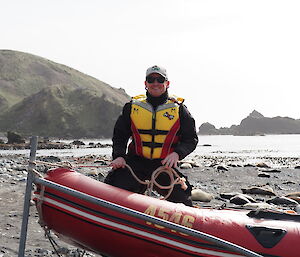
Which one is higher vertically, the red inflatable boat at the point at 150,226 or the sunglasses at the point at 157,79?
the sunglasses at the point at 157,79

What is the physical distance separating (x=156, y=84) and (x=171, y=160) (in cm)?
89

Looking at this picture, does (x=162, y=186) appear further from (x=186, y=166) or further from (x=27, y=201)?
(x=186, y=166)

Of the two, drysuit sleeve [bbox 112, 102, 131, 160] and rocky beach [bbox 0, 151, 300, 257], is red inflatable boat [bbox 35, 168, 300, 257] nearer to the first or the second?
rocky beach [bbox 0, 151, 300, 257]

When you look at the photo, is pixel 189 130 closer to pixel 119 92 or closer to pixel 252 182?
pixel 252 182

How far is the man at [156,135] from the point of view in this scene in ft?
14.8

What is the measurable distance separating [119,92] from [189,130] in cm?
16628

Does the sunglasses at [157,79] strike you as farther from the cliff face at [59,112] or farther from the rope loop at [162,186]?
the cliff face at [59,112]

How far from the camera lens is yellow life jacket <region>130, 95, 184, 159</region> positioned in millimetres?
4582

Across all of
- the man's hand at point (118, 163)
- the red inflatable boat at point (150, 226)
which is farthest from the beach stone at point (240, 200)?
the red inflatable boat at point (150, 226)

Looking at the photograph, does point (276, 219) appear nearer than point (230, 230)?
No

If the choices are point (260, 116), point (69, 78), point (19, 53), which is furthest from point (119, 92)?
point (260, 116)

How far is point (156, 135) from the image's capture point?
15.0ft

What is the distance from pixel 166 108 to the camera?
4629 millimetres

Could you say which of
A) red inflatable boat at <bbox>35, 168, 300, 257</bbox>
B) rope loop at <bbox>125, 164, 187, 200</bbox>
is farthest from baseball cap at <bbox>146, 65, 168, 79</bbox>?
red inflatable boat at <bbox>35, 168, 300, 257</bbox>
